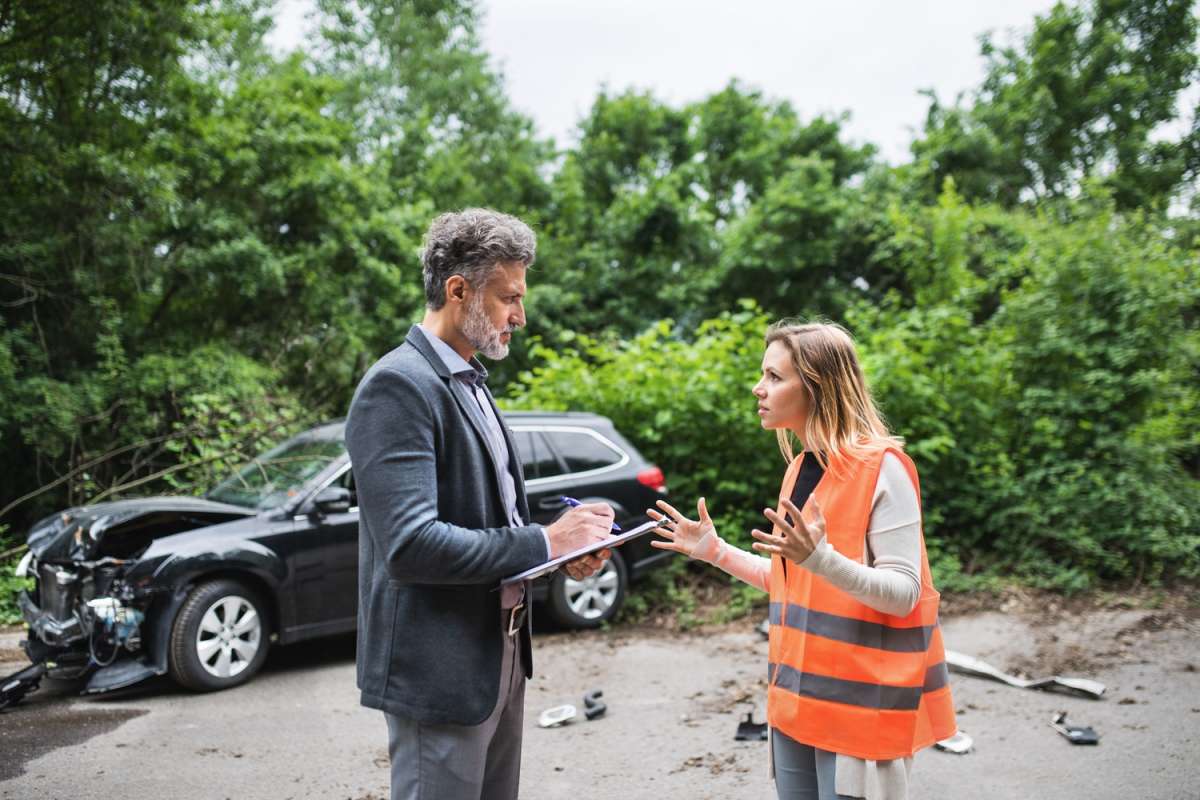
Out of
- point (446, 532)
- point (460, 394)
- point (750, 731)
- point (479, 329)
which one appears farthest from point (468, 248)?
point (750, 731)

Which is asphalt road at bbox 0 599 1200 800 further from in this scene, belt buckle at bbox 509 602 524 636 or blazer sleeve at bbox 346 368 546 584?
blazer sleeve at bbox 346 368 546 584

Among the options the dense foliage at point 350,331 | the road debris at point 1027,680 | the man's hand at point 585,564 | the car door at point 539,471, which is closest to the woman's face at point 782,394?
the man's hand at point 585,564

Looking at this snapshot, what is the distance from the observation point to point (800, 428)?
2.57 m

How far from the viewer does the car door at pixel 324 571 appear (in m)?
6.23

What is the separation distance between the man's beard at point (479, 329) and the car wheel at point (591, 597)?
532cm

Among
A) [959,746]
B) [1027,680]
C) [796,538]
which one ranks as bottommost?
[1027,680]

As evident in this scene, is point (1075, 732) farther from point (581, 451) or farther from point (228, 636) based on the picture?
point (228, 636)

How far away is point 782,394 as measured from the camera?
254cm

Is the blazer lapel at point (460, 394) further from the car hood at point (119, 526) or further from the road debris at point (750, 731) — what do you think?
the car hood at point (119, 526)

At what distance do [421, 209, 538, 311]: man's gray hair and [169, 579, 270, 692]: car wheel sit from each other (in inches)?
177

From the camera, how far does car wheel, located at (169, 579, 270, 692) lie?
5.73 m

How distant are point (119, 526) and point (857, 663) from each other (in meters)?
5.42

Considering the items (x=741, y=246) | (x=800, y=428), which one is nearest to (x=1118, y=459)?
(x=800, y=428)

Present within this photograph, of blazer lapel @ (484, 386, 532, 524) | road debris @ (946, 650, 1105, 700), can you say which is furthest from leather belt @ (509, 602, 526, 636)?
road debris @ (946, 650, 1105, 700)
